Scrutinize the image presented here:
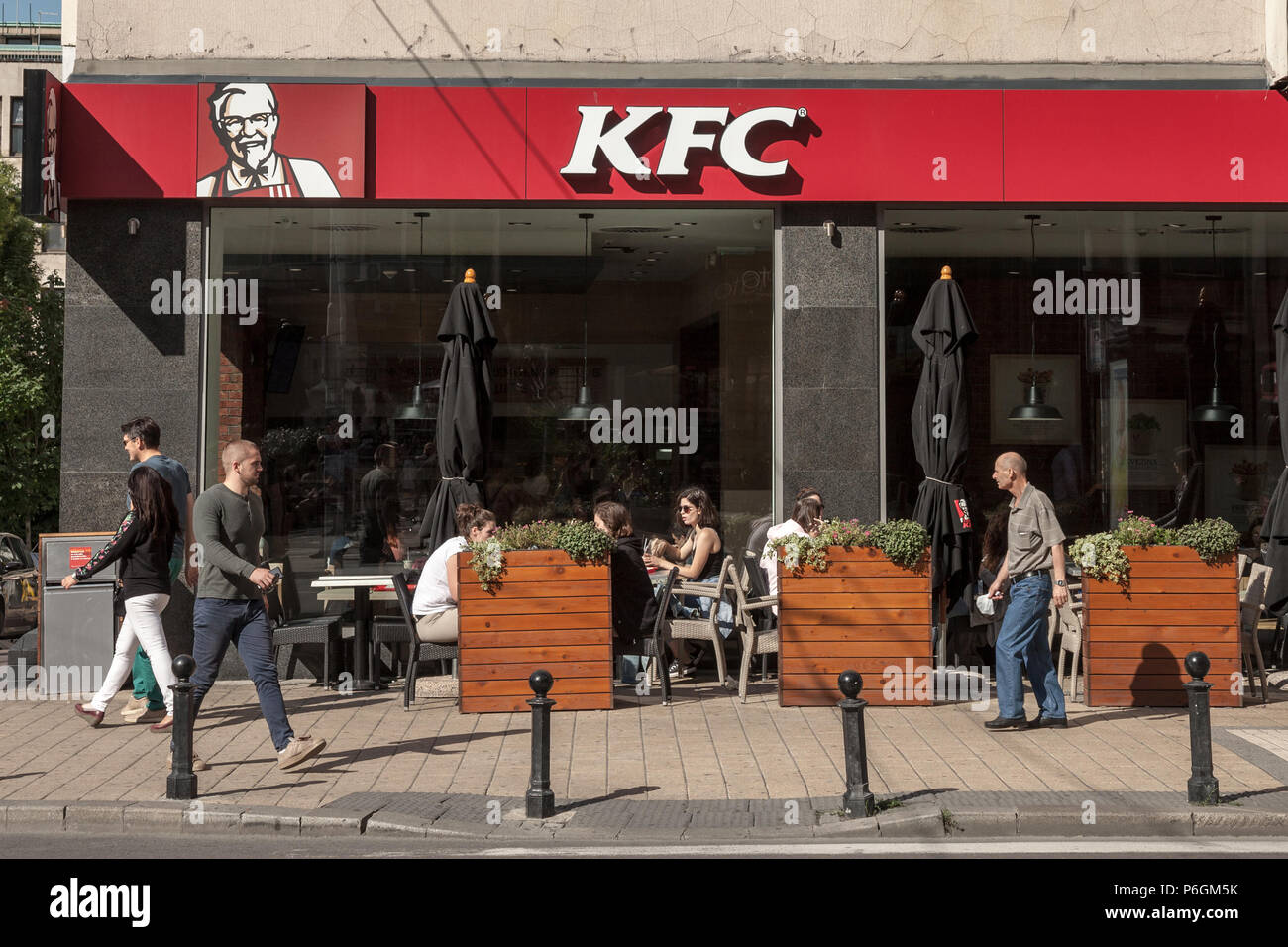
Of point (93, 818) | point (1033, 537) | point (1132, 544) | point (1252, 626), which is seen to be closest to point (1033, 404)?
point (1132, 544)

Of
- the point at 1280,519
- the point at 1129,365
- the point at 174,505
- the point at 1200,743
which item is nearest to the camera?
the point at 1200,743

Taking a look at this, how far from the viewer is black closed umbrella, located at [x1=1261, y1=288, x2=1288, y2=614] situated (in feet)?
38.3

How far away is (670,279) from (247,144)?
3987 mm

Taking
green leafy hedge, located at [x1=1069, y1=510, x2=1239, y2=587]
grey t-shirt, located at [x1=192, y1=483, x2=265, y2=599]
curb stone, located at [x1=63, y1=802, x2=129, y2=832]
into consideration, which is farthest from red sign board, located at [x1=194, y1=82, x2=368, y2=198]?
green leafy hedge, located at [x1=1069, y1=510, x2=1239, y2=587]

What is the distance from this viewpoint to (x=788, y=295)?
12109mm

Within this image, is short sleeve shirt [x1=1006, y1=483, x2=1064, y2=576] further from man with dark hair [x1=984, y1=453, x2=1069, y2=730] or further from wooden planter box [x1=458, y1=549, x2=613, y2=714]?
wooden planter box [x1=458, y1=549, x2=613, y2=714]

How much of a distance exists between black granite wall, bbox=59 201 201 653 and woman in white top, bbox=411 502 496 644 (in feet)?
8.46

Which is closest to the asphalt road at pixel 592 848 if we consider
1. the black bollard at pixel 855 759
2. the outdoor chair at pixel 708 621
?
the black bollard at pixel 855 759

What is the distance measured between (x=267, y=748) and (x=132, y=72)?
20.7 feet

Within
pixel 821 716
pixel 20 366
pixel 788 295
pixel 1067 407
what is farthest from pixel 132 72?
pixel 20 366

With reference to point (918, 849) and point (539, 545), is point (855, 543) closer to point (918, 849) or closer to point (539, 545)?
point (539, 545)

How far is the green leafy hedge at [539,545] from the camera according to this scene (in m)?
9.72

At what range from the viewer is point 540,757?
6.94 metres
